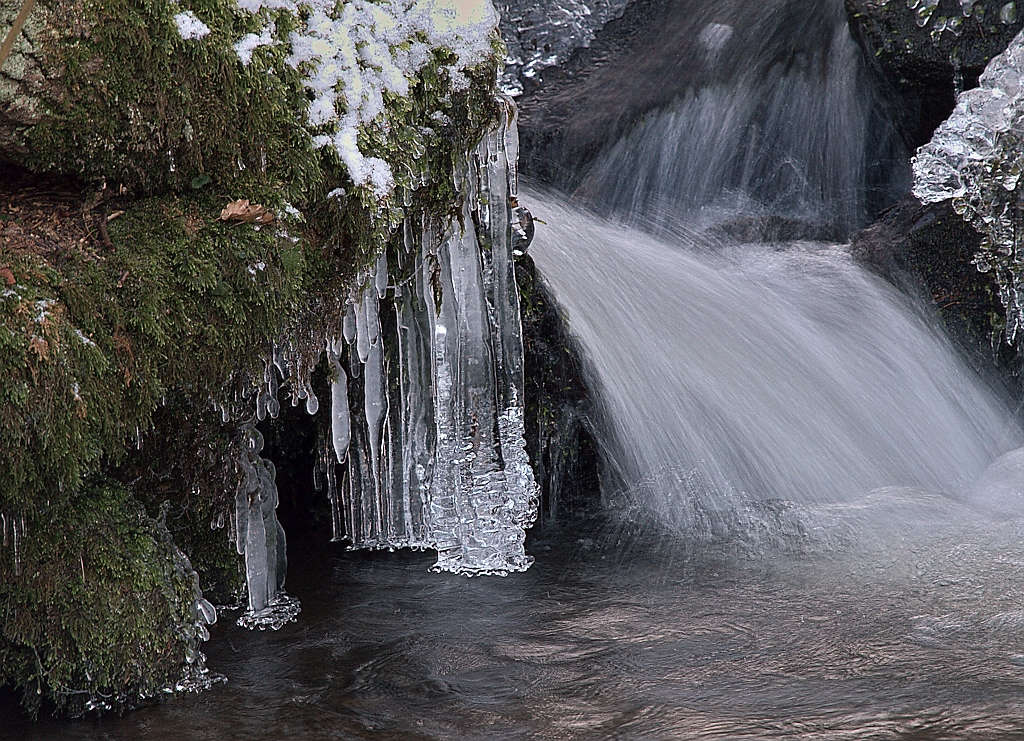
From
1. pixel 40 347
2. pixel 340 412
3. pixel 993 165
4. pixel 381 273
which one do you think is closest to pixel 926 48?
pixel 993 165

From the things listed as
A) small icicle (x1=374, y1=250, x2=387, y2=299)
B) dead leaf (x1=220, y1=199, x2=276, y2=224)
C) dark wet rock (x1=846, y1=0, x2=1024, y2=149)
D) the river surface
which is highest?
dark wet rock (x1=846, y1=0, x2=1024, y2=149)

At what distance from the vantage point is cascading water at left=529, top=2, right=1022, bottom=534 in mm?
5285

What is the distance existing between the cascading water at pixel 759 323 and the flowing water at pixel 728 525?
18mm

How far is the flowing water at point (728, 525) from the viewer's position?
10.00 feet

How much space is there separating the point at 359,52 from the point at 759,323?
344 cm

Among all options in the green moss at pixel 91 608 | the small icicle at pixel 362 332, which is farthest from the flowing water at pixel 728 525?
the small icicle at pixel 362 332

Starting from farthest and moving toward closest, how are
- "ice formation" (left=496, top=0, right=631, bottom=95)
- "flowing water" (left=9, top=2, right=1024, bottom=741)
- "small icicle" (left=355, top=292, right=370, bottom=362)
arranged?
"ice formation" (left=496, top=0, right=631, bottom=95)
"small icicle" (left=355, top=292, right=370, bottom=362)
"flowing water" (left=9, top=2, right=1024, bottom=741)

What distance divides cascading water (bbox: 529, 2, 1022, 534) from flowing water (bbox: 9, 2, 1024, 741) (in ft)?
0.06

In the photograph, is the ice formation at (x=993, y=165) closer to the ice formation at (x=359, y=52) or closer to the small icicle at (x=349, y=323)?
the ice formation at (x=359, y=52)

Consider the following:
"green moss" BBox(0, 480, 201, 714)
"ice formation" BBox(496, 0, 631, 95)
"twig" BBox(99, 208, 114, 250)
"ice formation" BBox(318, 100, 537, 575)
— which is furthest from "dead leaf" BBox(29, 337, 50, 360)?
"ice formation" BBox(496, 0, 631, 95)

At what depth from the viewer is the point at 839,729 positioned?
279cm

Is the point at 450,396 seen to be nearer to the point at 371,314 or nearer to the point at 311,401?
the point at 371,314

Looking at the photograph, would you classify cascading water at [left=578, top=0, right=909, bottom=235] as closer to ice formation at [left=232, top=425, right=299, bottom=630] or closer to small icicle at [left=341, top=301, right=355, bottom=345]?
small icicle at [left=341, top=301, right=355, bottom=345]

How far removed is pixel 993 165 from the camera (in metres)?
5.95
